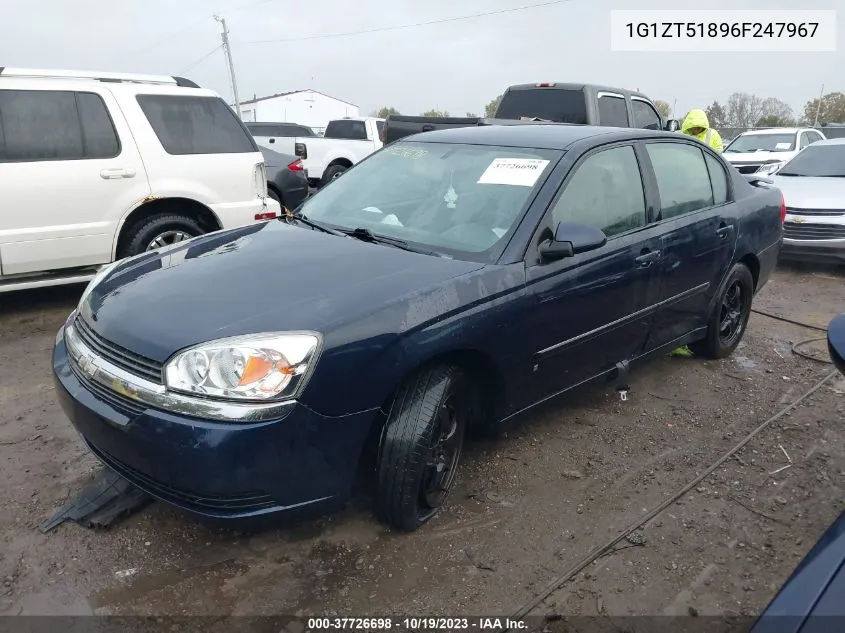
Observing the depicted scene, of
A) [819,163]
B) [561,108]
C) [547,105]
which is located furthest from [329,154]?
[819,163]

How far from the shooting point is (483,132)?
12.5 feet

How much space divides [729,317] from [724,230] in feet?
2.62

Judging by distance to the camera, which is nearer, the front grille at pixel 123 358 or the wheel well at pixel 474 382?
the front grille at pixel 123 358

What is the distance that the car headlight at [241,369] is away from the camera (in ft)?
7.33

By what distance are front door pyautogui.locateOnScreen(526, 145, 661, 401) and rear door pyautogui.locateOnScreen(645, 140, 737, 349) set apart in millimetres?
187

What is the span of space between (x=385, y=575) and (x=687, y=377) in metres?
2.87

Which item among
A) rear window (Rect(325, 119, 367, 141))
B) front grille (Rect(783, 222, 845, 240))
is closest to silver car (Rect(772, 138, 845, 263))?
front grille (Rect(783, 222, 845, 240))

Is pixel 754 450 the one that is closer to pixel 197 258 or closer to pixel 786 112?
pixel 197 258

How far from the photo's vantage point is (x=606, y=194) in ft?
11.5

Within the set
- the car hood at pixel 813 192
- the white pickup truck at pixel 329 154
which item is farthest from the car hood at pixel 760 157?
the white pickup truck at pixel 329 154

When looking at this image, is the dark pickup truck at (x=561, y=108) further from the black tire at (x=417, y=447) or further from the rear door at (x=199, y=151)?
the black tire at (x=417, y=447)

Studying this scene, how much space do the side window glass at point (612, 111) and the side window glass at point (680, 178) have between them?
15.2 feet

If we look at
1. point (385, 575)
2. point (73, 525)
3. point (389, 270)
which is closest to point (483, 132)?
point (389, 270)

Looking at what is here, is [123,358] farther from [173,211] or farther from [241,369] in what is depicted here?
[173,211]
